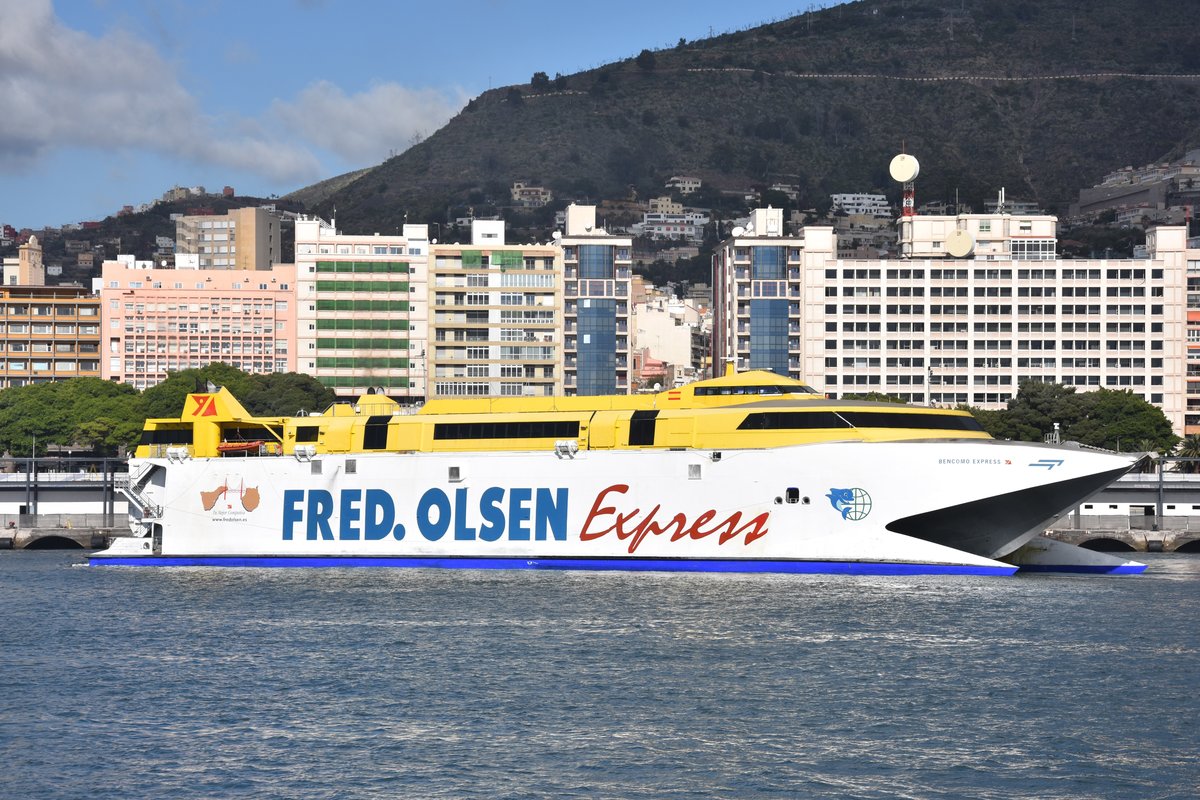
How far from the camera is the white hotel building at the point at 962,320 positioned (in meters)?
123

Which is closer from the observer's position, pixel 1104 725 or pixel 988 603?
pixel 1104 725

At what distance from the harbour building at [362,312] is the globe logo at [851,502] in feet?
255

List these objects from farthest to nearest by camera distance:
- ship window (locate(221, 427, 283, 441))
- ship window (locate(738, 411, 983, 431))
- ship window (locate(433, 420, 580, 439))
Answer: ship window (locate(221, 427, 283, 441)), ship window (locate(433, 420, 580, 439)), ship window (locate(738, 411, 983, 431))

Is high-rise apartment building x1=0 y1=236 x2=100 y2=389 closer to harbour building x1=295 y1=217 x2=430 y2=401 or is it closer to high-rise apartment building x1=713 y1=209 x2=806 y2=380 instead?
harbour building x1=295 y1=217 x2=430 y2=401

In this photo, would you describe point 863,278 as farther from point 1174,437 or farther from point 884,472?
point 884,472

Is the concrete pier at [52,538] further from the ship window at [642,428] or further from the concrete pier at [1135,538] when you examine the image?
the concrete pier at [1135,538]

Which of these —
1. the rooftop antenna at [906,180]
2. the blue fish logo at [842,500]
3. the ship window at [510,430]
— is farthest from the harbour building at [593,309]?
the blue fish logo at [842,500]

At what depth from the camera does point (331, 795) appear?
26672 millimetres

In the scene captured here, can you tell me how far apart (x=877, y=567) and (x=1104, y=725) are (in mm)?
18569

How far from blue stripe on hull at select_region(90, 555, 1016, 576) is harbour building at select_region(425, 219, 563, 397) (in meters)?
64.4

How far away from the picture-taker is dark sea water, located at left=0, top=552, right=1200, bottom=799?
2772cm

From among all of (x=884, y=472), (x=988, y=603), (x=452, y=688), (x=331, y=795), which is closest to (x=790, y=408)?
(x=884, y=472)

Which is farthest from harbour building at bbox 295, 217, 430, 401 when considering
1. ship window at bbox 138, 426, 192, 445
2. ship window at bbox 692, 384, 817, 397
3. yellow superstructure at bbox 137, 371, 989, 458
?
ship window at bbox 692, 384, 817, 397

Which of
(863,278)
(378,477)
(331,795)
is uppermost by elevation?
Result: (863,278)
